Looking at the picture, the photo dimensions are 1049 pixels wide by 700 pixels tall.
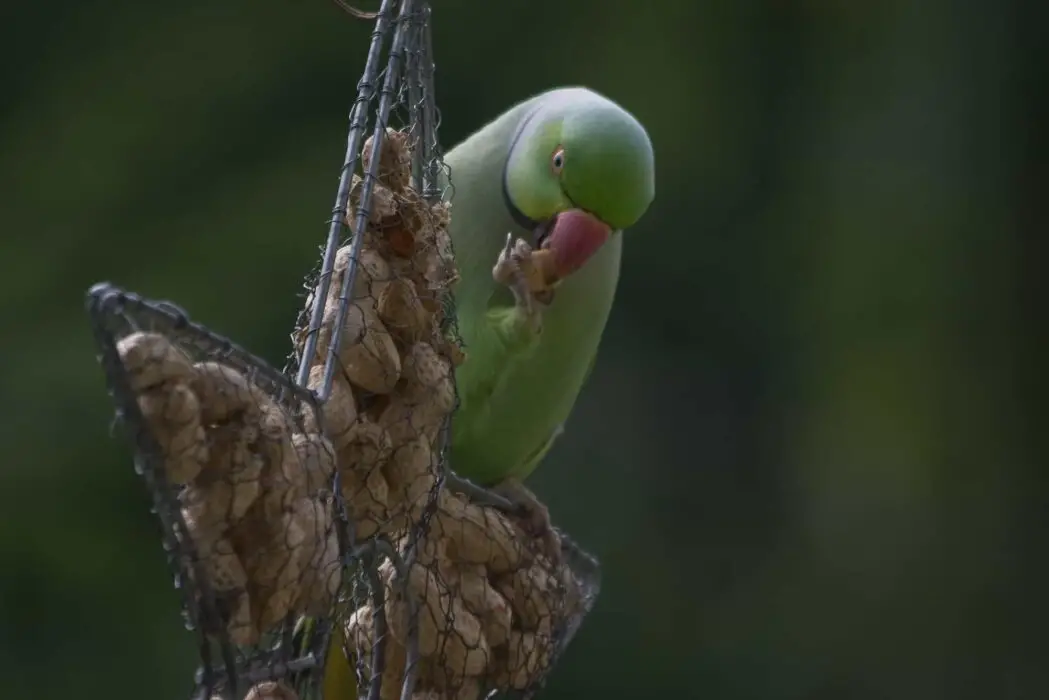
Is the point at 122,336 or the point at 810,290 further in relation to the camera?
the point at 810,290

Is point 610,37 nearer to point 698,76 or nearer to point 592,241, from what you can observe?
point 698,76

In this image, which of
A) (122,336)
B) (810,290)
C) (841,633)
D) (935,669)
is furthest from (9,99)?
(122,336)

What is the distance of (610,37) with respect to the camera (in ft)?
17.8

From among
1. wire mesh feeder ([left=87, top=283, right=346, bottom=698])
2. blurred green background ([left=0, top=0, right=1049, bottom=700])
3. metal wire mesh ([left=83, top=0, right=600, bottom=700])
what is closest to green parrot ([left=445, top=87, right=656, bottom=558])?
metal wire mesh ([left=83, top=0, right=600, bottom=700])

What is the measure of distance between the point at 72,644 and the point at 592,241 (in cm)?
347

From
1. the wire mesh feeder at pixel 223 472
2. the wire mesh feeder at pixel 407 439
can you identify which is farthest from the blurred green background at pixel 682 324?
the wire mesh feeder at pixel 223 472

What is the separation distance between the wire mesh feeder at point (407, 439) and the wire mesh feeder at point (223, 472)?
0.09 meters

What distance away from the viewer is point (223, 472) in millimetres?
877

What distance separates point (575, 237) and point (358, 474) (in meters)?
0.66

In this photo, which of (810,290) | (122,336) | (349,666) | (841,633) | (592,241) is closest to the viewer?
(122,336)

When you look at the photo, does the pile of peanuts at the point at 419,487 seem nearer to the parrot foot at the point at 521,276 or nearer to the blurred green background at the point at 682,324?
the parrot foot at the point at 521,276

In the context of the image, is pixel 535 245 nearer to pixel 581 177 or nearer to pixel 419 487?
pixel 581 177

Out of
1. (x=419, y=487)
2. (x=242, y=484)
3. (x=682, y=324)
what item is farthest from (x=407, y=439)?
(x=682, y=324)

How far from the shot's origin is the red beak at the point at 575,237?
161cm
